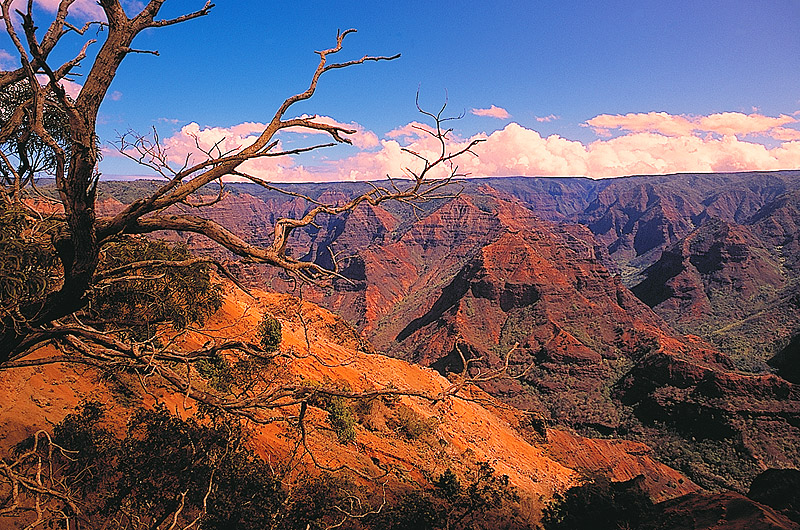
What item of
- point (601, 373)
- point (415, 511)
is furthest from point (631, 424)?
point (415, 511)

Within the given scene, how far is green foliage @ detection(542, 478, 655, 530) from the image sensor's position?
61.4ft

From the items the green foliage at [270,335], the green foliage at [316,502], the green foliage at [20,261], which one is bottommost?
the green foliage at [316,502]

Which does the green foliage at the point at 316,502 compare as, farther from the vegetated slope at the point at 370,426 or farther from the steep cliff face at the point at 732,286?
the steep cliff face at the point at 732,286

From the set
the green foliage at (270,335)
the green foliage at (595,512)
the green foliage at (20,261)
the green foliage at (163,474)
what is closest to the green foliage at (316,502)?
the green foliage at (163,474)

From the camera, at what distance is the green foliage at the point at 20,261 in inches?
174

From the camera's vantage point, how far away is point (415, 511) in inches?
510

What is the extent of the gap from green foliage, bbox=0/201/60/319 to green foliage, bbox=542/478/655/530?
20.1m

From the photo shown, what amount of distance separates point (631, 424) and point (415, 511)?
6930 centimetres

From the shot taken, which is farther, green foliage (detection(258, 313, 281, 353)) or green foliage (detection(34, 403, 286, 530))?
green foliage (detection(258, 313, 281, 353))

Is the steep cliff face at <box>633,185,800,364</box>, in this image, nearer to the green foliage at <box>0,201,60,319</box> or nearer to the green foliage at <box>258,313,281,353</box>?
the green foliage at <box>258,313,281,353</box>

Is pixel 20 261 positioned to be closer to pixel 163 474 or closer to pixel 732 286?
pixel 163 474

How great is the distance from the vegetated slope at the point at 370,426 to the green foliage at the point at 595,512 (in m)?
1.14

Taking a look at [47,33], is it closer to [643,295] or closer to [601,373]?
[601,373]

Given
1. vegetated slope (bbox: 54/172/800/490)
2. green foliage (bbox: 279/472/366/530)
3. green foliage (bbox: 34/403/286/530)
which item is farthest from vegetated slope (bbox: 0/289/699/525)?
vegetated slope (bbox: 54/172/800/490)
